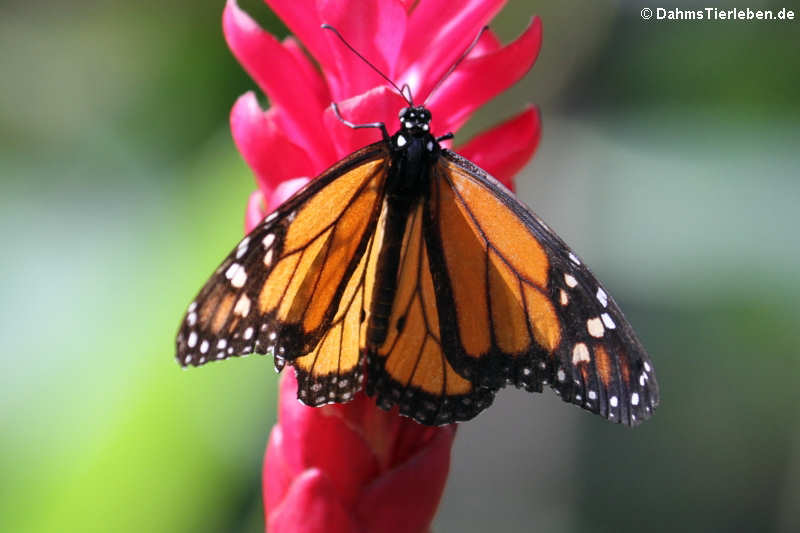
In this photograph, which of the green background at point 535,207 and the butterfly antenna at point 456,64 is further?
the green background at point 535,207

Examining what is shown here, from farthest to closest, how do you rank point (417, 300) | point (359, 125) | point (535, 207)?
point (535, 207)
point (417, 300)
point (359, 125)

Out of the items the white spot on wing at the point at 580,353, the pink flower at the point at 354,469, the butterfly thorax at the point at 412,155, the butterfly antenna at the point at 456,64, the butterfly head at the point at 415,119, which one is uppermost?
the butterfly antenna at the point at 456,64

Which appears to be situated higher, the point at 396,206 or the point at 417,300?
the point at 396,206

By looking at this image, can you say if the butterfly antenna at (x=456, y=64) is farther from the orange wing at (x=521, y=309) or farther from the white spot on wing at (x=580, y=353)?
the white spot on wing at (x=580, y=353)

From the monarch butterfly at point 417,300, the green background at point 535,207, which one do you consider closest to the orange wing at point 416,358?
the monarch butterfly at point 417,300

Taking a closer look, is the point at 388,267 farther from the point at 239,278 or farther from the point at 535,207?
the point at 535,207

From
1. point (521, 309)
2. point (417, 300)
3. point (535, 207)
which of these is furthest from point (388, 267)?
point (535, 207)

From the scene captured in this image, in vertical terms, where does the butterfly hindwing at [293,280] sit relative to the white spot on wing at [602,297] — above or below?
above
